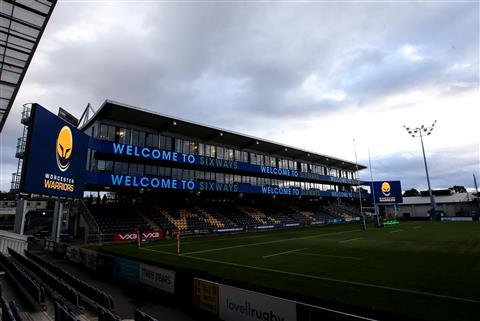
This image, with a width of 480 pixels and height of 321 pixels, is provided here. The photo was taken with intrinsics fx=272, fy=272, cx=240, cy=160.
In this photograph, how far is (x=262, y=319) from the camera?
794 centimetres

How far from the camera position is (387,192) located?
58406 millimetres

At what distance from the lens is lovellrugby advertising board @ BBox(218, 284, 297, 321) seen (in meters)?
7.35

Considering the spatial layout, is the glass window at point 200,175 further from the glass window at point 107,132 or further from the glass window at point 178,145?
the glass window at point 107,132

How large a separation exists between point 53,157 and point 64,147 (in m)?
1.76

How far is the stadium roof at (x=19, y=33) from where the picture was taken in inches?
477

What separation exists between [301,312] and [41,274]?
561 inches

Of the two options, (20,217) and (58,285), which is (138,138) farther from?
(58,285)

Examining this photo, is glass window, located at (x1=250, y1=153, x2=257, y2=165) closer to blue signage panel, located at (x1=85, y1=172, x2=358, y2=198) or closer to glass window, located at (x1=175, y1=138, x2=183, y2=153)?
blue signage panel, located at (x1=85, y1=172, x2=358, y2=198)

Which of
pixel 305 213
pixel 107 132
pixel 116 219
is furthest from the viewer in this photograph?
pixel 305 213

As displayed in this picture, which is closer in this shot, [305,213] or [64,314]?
[64,314]

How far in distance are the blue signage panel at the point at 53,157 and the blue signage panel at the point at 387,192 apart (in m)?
54.8

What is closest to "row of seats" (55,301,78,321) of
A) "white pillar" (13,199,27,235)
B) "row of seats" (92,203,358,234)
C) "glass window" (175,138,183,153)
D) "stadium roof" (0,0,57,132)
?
"stadium roof" (0,0,57,132)

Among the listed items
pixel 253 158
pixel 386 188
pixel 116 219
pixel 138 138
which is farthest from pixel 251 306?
pixel 386 188

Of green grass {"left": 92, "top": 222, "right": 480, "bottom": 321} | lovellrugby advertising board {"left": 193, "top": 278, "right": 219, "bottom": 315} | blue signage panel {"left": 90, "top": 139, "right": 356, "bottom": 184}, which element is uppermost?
blue signage panel {"left": 90, "top": 139, "right": 356, "bottom": 184}
